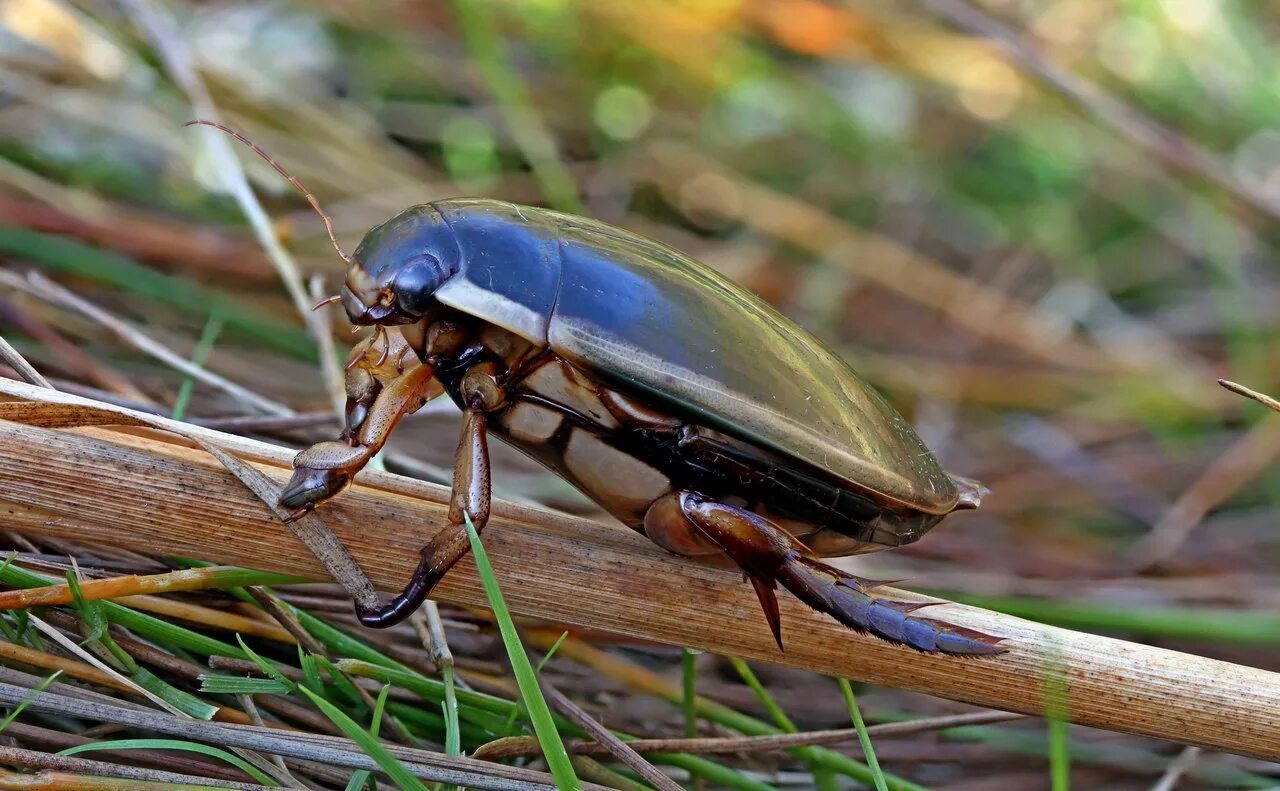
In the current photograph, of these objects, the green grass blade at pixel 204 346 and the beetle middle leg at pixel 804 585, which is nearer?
the beetle middle leg at pixel 804 585

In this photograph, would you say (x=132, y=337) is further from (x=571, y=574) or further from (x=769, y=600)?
(x=769, y=600)

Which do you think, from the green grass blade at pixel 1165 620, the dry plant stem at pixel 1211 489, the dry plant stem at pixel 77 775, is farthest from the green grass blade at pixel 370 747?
the dry plant stem at pixel 1211 489

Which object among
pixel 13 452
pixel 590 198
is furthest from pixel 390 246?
pixel 590 198

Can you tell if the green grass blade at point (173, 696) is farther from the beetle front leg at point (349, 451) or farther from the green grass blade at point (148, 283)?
the green grass blade at point (148, 283)

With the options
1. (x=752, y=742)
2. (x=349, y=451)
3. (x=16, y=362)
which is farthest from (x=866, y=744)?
(x=16, y=362)

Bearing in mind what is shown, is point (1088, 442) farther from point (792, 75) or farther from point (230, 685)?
point (230, 685)

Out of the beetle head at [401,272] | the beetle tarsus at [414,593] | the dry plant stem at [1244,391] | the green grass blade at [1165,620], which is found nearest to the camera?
the beetle tarsus at [414,593]

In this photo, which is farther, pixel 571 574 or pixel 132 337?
pixel 132 337
